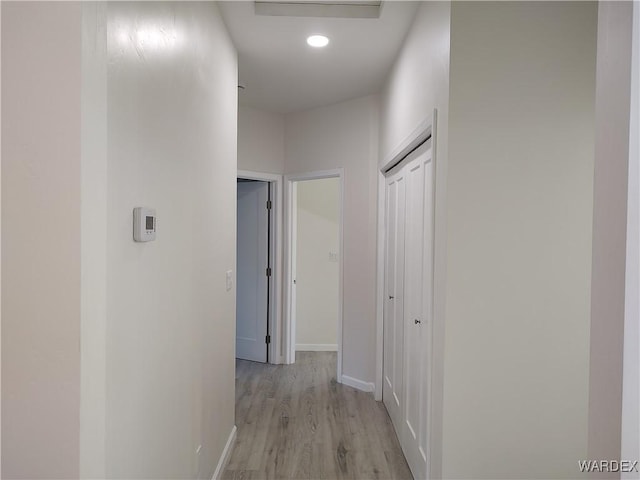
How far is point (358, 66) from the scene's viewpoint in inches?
124

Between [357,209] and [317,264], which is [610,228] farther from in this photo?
[317,264]

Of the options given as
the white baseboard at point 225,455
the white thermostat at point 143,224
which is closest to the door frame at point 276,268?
the white baseboard at point 225,455

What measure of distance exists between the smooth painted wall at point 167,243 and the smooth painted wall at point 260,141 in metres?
1.64

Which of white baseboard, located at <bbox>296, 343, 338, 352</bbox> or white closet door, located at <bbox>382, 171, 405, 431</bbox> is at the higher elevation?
white closet door, located at <bbox>382, 171, 405, 431</bbox>

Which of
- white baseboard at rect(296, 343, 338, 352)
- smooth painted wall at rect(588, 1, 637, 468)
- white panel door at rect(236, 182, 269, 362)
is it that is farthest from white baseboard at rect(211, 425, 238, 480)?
white baseboard at rect(296, 343, 338, 352)

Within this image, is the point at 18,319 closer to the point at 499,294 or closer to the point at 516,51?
the point at 499,294

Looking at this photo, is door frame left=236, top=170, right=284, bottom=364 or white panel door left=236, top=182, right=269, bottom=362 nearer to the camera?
door frame left=236, top=170, right=284, bottom=364

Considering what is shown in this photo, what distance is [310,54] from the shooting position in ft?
9.68

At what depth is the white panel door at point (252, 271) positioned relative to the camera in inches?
180

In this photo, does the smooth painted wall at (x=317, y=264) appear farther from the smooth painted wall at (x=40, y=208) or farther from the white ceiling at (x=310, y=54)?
the smooth painted wall at (x=40, y=208)

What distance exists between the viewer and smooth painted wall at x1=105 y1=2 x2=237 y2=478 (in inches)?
43.4

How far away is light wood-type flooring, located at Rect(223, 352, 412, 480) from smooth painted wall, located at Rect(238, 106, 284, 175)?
2076mm

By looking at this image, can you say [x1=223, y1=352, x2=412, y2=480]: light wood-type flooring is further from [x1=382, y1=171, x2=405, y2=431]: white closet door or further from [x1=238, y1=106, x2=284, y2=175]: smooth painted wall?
[x1=238, y1=106, x2=284, y2=175]: smooth painted wall

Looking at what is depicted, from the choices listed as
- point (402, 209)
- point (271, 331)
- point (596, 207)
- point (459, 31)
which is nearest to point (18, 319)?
point (596, 207)
